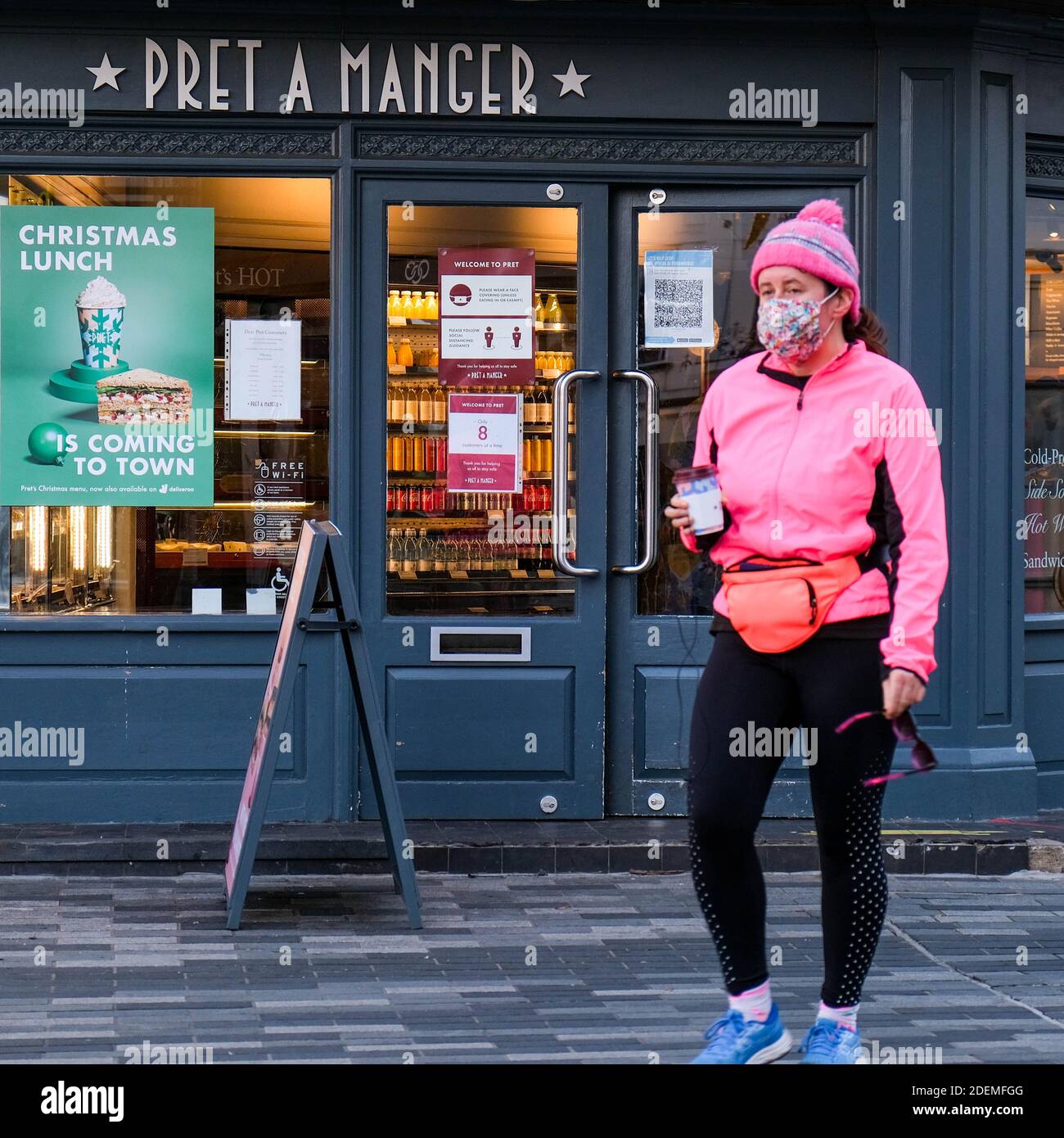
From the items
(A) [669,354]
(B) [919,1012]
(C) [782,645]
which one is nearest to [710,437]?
(C) [782,645]

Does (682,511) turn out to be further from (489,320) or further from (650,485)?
(489,320)

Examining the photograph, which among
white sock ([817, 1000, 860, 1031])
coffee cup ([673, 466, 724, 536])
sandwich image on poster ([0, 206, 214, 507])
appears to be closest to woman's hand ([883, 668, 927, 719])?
coffee cup ([673, 466, 724, 536])

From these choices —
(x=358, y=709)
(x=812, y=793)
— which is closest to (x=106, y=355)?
(x=358, y=709)

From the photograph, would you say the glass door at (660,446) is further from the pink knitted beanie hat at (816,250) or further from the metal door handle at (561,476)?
the pink knitted beanie hat at (816,250)

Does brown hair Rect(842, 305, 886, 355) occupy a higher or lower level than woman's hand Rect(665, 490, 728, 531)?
higher

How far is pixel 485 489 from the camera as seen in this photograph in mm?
7543

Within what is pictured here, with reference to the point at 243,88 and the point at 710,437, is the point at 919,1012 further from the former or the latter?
the point at 243,88

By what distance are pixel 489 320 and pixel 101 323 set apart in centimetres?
169

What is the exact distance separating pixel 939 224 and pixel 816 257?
357 cm

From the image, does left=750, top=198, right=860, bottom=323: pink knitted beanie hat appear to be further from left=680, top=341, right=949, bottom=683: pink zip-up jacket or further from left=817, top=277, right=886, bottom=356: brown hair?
left=680, top=341, right=949, bottom=683: pink zip-up jacket

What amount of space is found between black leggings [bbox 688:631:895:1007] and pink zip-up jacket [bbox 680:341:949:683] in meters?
0.14

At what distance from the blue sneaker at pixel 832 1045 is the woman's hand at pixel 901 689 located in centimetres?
83

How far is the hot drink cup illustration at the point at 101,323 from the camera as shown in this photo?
7.34m

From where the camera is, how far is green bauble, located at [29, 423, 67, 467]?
733 centimetres
